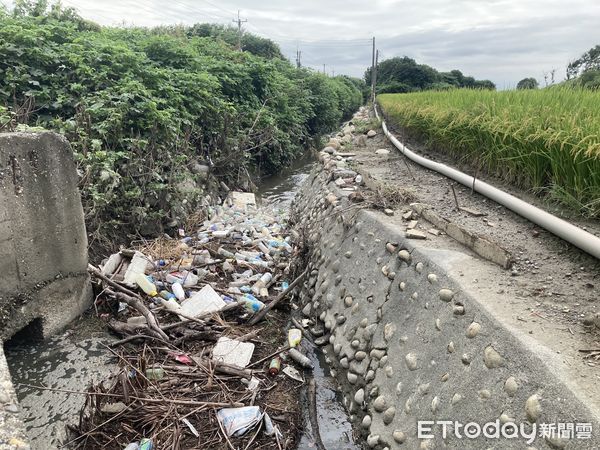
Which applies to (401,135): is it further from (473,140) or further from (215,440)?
(215,440)

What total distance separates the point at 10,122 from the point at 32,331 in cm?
238

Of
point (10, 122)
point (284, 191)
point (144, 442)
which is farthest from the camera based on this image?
point (284, 191)

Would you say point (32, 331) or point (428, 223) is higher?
point (428, 223)

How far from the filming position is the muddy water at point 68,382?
3.27 meters

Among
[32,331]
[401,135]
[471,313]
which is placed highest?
[401,135]

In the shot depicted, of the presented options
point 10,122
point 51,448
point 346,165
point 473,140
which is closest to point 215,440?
point 51,448

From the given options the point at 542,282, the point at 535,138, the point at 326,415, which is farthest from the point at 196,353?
the point at 535,138

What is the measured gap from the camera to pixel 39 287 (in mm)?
3943

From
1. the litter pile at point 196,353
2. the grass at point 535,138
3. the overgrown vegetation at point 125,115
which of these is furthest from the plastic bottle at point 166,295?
the grass at point 535,138

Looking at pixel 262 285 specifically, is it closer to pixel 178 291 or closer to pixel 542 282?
pixel 178 291

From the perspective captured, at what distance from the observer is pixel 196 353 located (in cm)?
411

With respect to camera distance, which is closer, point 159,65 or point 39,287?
point 39,287

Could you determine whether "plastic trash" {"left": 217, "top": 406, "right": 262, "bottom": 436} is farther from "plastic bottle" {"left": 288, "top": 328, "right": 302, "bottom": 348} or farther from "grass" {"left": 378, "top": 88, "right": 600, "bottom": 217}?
"grass" {"left": 378, "top": 88, "right": 600, "bottom": 217}
